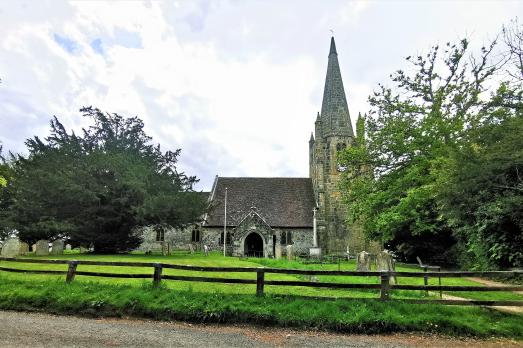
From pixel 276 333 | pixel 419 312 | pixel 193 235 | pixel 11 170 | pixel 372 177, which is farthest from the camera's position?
pixel 193 235

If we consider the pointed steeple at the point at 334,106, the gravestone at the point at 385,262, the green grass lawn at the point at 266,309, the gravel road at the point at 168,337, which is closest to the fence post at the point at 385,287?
the green grass lawn at the point at 266,309

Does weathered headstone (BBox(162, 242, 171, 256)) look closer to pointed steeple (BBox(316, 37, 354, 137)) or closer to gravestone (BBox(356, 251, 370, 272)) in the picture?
gravestone (BBox(356, 251, 370, 272))

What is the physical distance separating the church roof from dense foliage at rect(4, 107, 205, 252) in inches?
466

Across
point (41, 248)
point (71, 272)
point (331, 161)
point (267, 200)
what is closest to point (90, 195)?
point (41, 248)

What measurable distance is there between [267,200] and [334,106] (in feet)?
44.4

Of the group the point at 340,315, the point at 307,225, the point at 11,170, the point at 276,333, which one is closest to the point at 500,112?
the point at 340,315

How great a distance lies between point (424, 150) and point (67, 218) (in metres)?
24.1

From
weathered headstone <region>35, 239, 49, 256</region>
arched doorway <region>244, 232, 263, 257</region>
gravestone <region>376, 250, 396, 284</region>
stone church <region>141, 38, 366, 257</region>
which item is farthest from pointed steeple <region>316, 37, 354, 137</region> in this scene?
weathered headstone <region>35, 239, 49, 256</region>

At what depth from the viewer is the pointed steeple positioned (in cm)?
4178

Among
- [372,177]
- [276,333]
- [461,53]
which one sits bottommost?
[276,333]

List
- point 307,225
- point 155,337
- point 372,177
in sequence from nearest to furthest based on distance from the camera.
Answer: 1. point 155,337
2. point 372,177
3. point 307,225

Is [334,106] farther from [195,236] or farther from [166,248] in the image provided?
[166,248]

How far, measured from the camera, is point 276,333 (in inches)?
298

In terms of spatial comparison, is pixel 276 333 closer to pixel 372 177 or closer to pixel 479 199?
pixel 479 199
